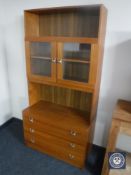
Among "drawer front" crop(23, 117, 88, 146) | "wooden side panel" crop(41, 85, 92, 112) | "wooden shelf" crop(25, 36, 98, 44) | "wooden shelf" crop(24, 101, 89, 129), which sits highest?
"wooden shelf" crop(25, 36, 98, 44)

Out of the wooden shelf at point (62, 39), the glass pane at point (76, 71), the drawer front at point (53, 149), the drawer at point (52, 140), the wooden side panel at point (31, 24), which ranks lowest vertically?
the drawer front at point (53, 149)

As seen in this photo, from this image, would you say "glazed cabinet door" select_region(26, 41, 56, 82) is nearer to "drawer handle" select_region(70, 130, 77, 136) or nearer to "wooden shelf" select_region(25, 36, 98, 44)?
"wooden shelf" select_region(25, 36, 98, 44)

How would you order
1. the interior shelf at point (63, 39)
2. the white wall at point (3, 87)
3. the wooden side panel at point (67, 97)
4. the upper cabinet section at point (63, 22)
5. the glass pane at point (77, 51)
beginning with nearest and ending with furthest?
1. the interior shelf at point (63, 39)
2. the glass pane at point (77, 51)
3. the upper cabinet section at point (63, 22)
4. the wooden side panel at point (67, 97)
5. the white wall at point (3, 87)

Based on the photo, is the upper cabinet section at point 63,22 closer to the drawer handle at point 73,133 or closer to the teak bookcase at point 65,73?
the teak bookcase at point 65,73

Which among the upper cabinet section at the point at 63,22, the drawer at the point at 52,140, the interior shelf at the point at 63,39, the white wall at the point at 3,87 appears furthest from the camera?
the white wall at the point at 3,87

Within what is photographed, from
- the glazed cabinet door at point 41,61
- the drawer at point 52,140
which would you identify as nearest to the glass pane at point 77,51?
the glazed cabinet door at point 41,61

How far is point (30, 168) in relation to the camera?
178cm

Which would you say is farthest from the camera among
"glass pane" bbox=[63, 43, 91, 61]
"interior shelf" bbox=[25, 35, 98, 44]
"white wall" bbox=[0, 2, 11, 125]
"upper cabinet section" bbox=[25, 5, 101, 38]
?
"white wall" bbox=[0, 2, 11, 125]

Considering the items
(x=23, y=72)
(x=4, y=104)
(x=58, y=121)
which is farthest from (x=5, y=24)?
(x=58, y=121)

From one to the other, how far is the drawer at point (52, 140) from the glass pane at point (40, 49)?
98 centimetres

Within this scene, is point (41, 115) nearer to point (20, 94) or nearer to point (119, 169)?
point (20, 94)

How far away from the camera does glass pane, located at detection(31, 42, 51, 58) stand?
1.66 metres

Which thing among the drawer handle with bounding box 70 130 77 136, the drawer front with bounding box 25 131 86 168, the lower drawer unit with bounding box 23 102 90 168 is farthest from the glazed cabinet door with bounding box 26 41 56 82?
the drawer front with bounding box 25 131 86 168

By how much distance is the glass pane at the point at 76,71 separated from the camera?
1592mm
